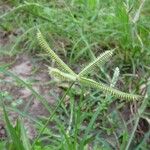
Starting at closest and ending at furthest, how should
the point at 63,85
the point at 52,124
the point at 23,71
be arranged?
the point at 52,124 < the point at 63,85 < the point at 23,71

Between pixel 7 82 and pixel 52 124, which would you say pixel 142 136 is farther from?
pixel 7 82

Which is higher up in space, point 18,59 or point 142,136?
point 18,59

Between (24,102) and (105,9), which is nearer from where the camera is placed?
(24,102)

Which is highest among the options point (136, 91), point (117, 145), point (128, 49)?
point (128, 49)

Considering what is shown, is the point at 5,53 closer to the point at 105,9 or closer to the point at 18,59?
the point at 18,59

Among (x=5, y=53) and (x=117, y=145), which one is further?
(x=5, y=53)

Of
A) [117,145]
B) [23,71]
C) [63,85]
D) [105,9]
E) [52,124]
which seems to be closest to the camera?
[117,145]

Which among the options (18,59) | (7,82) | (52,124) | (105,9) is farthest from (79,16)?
(52,124)

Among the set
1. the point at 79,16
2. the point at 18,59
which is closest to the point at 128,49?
the point at 79,16

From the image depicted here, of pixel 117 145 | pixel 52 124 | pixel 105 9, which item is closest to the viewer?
pixel 117 145
